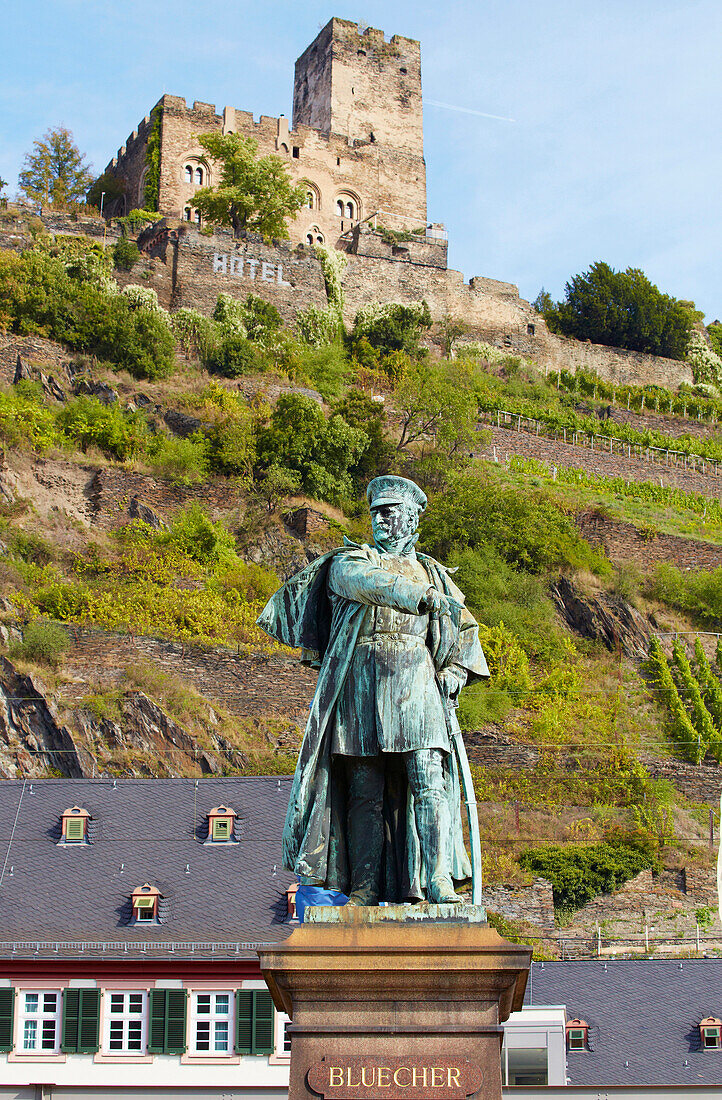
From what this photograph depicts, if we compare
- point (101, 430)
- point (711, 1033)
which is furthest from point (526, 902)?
point (101, 430)

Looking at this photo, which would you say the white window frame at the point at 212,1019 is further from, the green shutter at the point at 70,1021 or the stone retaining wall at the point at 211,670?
the stone retaining wall at the point at 211,670

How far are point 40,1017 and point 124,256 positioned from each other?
2817 centimetres

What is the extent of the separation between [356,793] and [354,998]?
36.9 inches

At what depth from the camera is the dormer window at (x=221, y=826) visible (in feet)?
70.1

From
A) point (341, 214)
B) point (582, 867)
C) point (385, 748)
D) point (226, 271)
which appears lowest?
point (582, 867)

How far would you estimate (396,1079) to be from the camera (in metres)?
5.68

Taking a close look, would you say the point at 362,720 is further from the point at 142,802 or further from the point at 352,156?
the point at 352,156

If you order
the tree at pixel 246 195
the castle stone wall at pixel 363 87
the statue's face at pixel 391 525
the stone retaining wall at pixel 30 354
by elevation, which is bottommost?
the statue's face at pixel 391 525

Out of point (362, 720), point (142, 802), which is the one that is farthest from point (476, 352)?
point (362, 720)

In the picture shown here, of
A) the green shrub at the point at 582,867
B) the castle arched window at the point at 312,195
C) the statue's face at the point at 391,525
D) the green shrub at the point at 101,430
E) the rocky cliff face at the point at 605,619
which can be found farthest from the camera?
the castle arched window at the point at 312,195

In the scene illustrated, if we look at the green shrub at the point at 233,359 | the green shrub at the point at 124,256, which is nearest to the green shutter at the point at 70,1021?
the green shrub at the point at 233,359

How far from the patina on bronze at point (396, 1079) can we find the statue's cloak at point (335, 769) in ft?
2.22

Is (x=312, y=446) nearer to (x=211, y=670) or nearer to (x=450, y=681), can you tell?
(x=211, y=670)

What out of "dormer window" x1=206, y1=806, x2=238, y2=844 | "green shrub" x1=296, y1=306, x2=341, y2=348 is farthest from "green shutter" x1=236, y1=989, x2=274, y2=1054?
"green shrub" x1=296, y1=306, x2=341, y2=348
